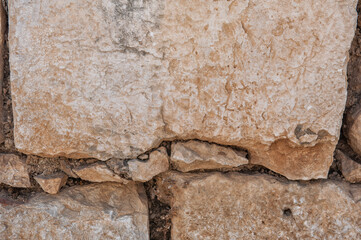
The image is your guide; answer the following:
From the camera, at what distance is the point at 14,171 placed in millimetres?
1179

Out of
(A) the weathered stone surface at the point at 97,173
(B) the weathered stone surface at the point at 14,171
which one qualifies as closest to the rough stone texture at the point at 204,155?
(A) the weathered stone surface at the point at 97,173

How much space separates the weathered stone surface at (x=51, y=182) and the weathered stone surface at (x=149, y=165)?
27 cm

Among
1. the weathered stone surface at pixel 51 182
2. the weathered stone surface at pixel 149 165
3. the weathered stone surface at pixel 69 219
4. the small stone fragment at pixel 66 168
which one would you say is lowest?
the weathered stone surface at pixel 69 219

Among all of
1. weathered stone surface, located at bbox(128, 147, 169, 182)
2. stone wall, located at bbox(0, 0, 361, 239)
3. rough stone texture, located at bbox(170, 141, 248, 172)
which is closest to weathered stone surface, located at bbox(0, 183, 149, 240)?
stone wall, located at bbox(0, 0, 361, 239)

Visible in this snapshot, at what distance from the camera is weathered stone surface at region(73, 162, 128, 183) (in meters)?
1.12

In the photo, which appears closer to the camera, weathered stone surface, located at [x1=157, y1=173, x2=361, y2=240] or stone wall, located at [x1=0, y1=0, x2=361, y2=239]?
stone wall, located at [x1=0, y1=0, x2=361, y2=239]

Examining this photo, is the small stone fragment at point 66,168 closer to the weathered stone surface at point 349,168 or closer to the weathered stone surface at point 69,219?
the weathered stone surface at point 69,219

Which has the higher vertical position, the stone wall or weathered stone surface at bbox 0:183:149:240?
the stone wall

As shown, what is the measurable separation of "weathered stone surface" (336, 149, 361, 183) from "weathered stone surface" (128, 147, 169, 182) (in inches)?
24.9

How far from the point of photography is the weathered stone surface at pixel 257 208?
115 centimetres

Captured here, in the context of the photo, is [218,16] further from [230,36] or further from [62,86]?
[62,86]

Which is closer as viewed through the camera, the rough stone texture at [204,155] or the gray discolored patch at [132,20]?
the gray discolored patch at [132,20]

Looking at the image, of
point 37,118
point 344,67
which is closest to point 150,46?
point 37,118

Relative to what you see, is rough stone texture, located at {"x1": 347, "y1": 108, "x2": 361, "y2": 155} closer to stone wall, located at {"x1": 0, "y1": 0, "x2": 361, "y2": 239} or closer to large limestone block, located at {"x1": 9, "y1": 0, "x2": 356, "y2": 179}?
stone wall, located at {"x1": 0, "y1": 0, "x2": 361, "y2": 239}
